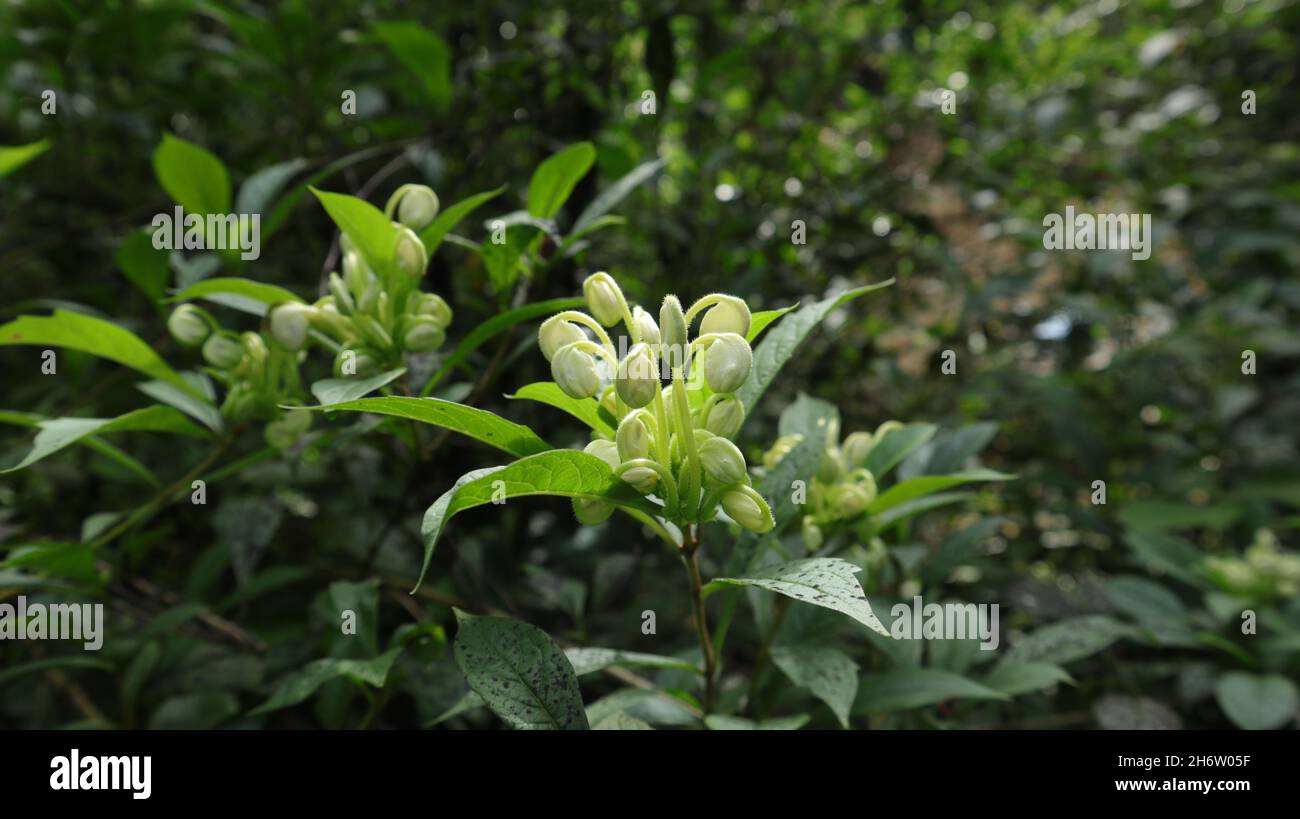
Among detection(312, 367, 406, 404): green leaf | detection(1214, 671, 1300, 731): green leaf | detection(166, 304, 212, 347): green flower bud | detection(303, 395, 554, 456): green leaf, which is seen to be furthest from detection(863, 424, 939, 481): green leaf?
detection(166, 304, 212, 347): green flower bud

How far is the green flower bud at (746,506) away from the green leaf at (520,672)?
0.19m

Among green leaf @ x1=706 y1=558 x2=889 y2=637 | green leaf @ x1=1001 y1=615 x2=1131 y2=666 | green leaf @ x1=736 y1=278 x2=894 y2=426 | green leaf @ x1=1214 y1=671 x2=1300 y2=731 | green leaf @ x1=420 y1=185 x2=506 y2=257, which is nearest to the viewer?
green leaf @ x1=706 y1=558 x2=889 y2=637

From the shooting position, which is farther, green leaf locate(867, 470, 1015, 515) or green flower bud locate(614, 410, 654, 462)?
green leaf locate(867, 470, 1015, 515)

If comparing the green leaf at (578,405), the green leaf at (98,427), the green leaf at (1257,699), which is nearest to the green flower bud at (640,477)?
the green leaf at (578,405)

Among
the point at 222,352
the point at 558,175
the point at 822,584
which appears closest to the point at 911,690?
the point at 822,584

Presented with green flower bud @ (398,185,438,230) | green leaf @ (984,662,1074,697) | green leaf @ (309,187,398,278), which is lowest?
green leaf @ (984,662,1074,697)

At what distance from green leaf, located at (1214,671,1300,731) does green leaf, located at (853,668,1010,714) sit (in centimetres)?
57

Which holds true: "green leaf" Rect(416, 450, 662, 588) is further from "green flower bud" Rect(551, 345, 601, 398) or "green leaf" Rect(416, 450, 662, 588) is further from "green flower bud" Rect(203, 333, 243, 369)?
"green flower bud" Rect(203, 333, 243, 369)

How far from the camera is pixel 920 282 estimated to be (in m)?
2.18

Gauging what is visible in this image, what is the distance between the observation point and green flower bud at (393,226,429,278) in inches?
32.3

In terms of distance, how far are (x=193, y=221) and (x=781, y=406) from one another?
110cm

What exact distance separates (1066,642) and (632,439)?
0.76 metres
